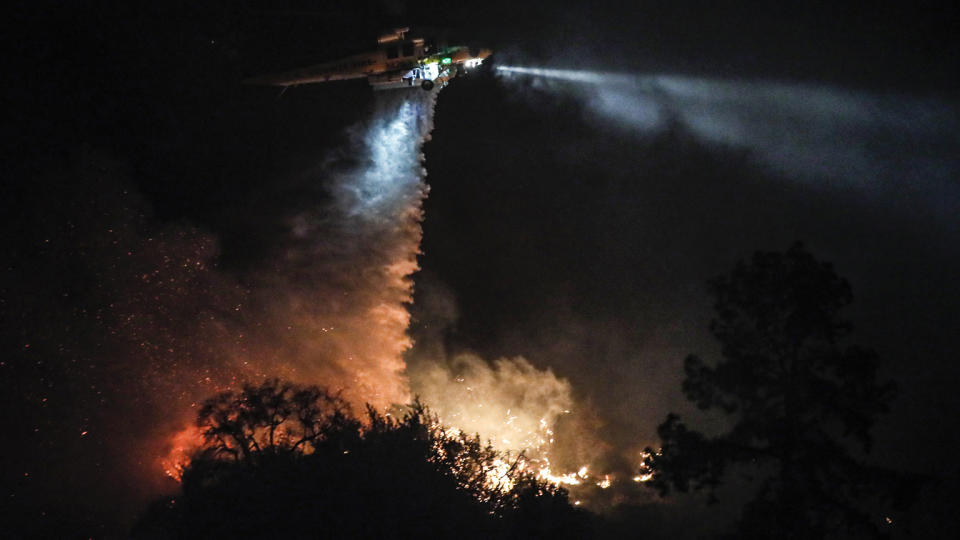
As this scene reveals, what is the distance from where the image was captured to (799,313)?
1523 cm

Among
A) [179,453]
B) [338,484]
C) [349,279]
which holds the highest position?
[349,279]

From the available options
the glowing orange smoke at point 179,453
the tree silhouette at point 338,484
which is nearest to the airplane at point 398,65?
the tree silhouette at point 338,484

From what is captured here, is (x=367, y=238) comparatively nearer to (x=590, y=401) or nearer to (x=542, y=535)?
(x=542, y=535)

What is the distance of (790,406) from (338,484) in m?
11.6

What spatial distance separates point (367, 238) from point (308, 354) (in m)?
5.57

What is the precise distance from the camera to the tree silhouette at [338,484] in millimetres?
15820

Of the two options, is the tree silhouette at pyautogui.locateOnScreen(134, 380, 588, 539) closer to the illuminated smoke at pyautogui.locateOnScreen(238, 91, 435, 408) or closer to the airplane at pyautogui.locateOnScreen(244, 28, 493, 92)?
the illuminated smoke at pyautogui.locateOnScreen(238, 91, 435, 408)

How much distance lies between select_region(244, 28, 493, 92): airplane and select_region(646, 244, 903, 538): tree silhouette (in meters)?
13.0

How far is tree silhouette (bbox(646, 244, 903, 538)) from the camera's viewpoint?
1473cm

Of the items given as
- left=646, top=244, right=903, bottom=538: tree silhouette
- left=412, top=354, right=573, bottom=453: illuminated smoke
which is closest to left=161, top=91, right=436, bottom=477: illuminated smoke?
left=412, top=354, right=573, bottom=453: illuminated smoke

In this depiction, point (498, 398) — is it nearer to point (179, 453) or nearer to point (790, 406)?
point (179, 453)

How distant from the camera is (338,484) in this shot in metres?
16.5

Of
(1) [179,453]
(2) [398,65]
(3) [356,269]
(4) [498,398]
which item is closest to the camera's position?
(2) [398,65]

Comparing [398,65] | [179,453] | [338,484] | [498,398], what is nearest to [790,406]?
[338,484]
